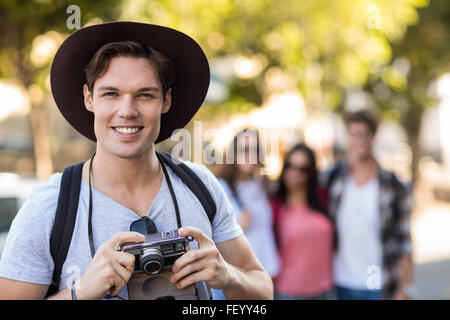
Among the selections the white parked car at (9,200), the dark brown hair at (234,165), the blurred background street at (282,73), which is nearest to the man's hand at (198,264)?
the dark brown hair at (234,165)

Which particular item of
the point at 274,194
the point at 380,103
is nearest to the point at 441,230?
the point at 380,103

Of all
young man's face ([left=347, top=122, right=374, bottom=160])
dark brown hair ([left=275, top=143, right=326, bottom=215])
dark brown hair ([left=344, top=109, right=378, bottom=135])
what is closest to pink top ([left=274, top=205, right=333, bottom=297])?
dark brown hair ([left=275, top=143, right=326, bottom=215])

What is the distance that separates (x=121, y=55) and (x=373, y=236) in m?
2.48

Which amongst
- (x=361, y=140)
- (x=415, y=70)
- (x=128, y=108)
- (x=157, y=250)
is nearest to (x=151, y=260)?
(x=157, y=250)

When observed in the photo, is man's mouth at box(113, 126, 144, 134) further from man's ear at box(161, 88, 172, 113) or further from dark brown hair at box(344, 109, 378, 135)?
dark brown hair at box(344, 109, 378, 135)

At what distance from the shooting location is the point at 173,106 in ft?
5.87

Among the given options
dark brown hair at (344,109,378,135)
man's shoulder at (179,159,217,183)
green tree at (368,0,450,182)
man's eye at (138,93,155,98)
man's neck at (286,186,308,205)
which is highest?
green tree at (368,0,450,182)

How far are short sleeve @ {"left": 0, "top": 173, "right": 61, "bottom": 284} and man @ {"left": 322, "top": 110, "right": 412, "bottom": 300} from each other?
8.09 feet

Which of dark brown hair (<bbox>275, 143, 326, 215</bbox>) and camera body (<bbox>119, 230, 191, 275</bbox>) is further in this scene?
dark brown hair (<bbox>275, 143, 326, 215</bbox>)

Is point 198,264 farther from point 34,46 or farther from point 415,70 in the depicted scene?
point 415,70

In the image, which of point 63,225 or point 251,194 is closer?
point 63,225

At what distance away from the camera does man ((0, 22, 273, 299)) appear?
140 cm

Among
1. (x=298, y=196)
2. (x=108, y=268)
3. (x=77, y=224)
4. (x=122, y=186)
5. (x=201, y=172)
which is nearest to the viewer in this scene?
(x=108, y=268)

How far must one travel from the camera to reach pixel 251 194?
3.71m
